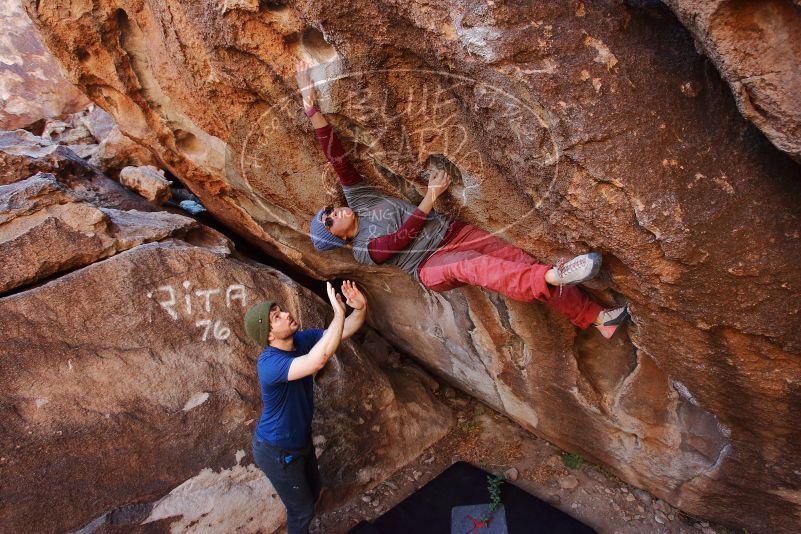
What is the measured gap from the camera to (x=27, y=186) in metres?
3.40

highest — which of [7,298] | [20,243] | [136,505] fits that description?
[20,243]

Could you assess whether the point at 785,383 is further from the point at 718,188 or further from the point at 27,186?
the point at 27,186

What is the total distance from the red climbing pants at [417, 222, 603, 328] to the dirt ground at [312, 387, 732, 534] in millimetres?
1626

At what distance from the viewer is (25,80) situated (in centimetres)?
738

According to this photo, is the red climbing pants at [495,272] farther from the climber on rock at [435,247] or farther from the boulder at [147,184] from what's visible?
the boulder at [147,184]

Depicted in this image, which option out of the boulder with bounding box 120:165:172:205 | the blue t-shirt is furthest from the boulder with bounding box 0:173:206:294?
the blue t-shirt

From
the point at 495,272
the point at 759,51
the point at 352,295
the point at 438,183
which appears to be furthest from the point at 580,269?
the point at 352,295

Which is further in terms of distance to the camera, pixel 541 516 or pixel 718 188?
pixel 541 516

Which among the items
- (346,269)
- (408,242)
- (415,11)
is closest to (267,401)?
(408,242)

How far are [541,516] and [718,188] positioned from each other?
248 cm

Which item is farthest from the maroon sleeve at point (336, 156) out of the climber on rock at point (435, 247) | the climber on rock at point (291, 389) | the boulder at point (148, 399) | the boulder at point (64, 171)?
the boulder at point (64, 171)

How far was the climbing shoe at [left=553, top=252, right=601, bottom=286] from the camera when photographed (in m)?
2.25

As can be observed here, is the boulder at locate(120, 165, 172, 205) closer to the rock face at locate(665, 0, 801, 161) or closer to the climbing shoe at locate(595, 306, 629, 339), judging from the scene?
the climbing shoe at locate(595, 306, 629, 339)

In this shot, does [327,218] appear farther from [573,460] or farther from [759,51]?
[573,460]
